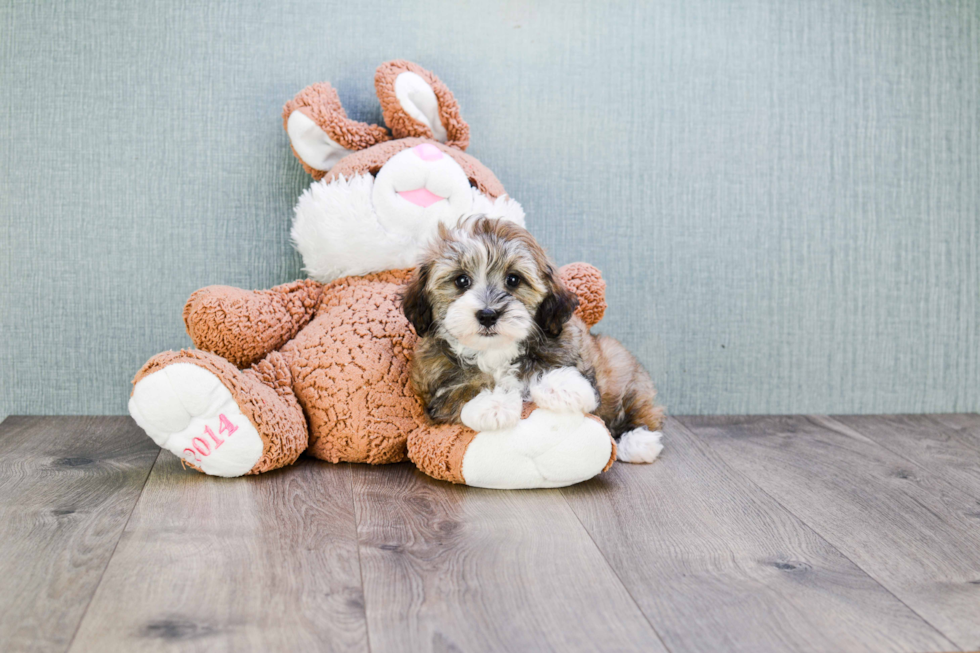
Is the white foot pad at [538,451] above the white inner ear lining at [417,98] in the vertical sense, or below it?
below

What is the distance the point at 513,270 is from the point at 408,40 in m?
1.01

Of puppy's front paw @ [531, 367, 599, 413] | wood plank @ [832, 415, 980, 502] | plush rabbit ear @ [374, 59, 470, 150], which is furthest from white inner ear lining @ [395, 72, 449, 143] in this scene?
wood plank @ [832, 415, 980, 502]

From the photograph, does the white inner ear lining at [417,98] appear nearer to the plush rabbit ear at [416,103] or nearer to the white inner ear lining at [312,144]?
the plush rabbit ear at [416,103]

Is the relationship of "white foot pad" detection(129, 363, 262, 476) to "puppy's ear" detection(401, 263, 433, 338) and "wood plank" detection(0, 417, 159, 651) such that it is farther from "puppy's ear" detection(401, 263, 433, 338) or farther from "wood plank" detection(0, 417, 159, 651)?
"puppy's ear" detection(401, 263, 433, 338)

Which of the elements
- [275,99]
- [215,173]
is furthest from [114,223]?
[275,99]

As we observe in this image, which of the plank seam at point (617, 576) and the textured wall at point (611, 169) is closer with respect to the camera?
the plank seam at point (617, 576)

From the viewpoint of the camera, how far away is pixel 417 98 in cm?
205

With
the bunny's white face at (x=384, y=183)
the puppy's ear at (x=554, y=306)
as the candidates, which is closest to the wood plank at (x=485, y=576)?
the puppy's ear at (x=554, y=306)

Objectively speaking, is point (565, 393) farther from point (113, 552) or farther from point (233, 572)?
point (113, 552)

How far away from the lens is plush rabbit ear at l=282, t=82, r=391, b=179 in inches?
79.4

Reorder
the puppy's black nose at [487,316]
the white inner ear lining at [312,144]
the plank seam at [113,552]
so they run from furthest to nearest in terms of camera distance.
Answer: the white inner ear lining at [312,144] < the puppy's black nose at [487,316] < the plank seam at [113,552]

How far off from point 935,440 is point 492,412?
142 centimetres

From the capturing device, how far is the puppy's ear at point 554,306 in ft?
5.43

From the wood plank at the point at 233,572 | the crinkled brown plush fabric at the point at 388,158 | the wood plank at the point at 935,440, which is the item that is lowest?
the wood plank at the point at 935,440
